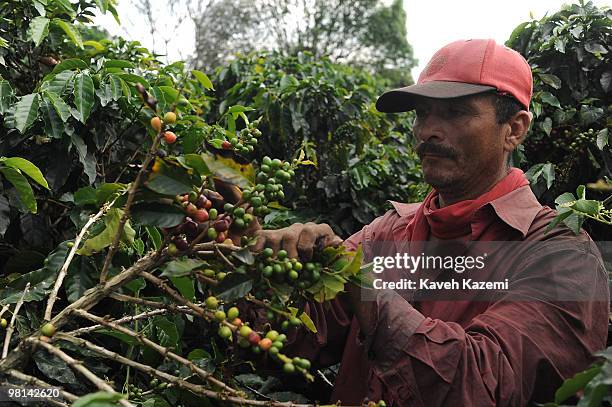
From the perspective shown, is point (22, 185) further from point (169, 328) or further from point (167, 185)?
point (167, 185)

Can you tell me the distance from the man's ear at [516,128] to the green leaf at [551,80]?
99 cm

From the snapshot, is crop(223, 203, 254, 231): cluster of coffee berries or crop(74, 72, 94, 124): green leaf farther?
crop(74, 72, 94, 124): green leaf

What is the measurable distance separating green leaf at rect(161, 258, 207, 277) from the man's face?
0.84 meters

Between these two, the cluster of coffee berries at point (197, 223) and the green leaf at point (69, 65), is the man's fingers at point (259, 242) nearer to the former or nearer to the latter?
the cluster of coffee berries at point (197, 223)

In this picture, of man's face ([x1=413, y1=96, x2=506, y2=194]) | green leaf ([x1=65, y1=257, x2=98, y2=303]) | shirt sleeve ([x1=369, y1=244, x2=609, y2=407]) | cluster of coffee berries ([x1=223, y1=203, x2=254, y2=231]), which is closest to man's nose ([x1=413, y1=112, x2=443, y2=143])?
man's face ([x1=413, y1=96, x2=506, y2=194])

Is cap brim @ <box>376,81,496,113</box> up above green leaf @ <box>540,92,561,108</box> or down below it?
below

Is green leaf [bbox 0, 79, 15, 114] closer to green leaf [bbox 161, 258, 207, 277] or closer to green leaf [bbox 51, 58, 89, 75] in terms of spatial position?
green leaf [bbox 51, 58, 89, 75]

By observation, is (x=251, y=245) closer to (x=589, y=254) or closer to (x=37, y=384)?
(x=37, y=384)

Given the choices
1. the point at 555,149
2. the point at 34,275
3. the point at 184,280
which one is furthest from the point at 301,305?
the point at 555,149

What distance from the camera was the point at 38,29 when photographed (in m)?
2.10

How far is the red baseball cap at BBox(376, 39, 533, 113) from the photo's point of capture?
1.73 m

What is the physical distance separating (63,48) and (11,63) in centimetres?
23

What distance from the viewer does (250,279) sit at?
1.15m

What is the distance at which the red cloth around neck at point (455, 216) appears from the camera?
5.63 feet
